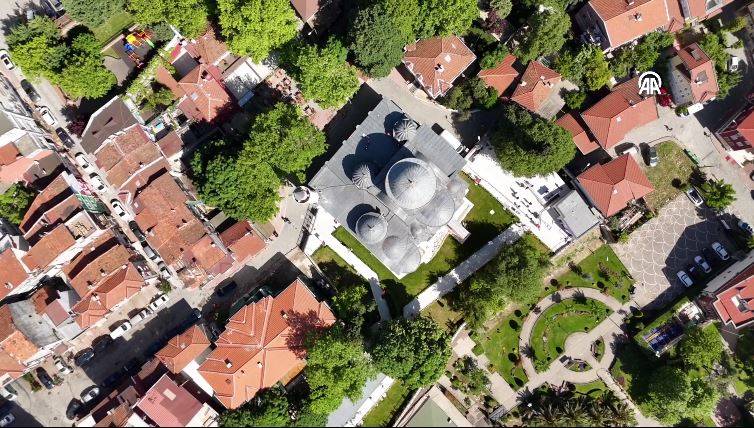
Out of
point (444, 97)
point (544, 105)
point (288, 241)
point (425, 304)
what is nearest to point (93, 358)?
point (288, 241)

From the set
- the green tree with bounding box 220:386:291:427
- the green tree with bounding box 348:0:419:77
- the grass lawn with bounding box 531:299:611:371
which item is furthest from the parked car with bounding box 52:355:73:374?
the grass lawn with bounding box 531:299:611:371

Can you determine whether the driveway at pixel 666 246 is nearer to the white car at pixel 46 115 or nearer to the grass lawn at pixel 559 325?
the grass lawn at pixel 559 325

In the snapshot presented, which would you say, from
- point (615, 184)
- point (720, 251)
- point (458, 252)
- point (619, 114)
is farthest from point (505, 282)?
point (720, 251)

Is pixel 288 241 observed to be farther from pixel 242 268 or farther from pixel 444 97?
pixel 444 97

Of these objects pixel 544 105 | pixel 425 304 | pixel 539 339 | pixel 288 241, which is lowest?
pixel 539 339

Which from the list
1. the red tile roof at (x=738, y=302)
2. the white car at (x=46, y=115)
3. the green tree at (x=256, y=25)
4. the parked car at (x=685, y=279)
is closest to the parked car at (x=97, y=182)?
the white car at (x=46, y=115)
